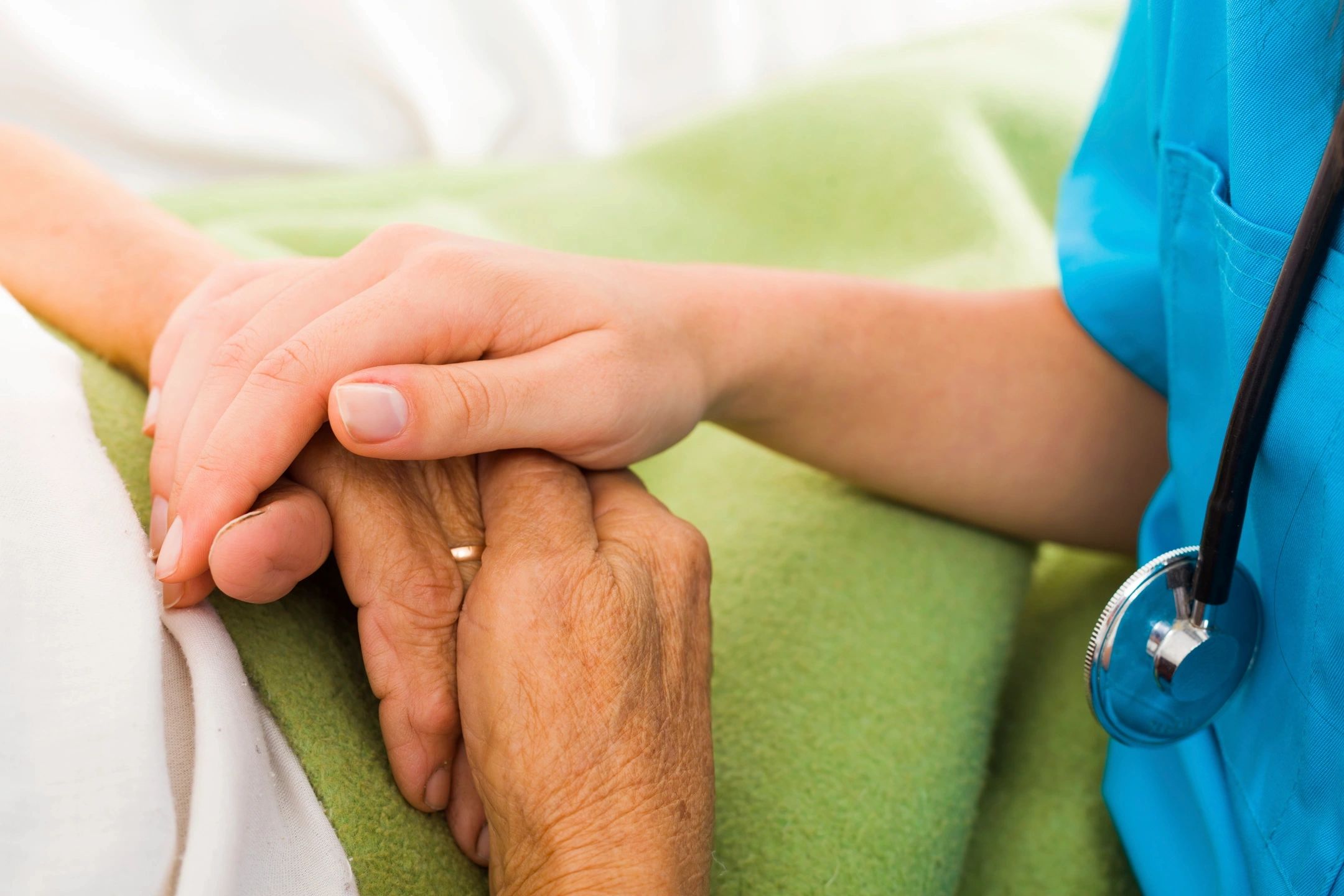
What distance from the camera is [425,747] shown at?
0.55m

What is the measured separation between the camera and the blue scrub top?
514 mm

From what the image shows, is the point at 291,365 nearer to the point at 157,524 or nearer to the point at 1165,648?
the point at 157,524

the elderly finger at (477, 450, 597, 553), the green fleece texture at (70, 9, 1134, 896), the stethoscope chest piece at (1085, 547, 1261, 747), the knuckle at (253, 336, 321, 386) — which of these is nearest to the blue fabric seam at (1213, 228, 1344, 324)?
the stethoscope chest piece at (1085, 547, 1261, 747)

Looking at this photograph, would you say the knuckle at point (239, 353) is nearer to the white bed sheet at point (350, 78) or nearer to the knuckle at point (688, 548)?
the knuckle at point (688, 548)

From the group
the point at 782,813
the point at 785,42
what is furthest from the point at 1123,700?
the point at 785,42

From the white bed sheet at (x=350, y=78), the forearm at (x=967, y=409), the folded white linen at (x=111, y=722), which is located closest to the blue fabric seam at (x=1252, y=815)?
the forearm at (x=967, y=409)

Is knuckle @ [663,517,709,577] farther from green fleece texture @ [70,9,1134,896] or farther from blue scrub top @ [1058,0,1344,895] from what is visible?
blue scrub top @ [1058,0,1344,895]

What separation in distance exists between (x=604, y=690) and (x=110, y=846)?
0.73ft

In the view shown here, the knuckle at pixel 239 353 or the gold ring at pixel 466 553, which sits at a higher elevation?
the knuckle at pixel 239 353

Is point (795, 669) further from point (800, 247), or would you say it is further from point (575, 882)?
point (800, 247)

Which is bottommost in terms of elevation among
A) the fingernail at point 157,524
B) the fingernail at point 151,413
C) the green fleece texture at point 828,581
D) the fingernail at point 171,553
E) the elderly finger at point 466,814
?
the green fleece texture at point 828,581

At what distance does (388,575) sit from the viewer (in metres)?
0.56

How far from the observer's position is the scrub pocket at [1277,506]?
0.51 metres

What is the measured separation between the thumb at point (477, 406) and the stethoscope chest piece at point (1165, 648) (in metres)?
0.29
